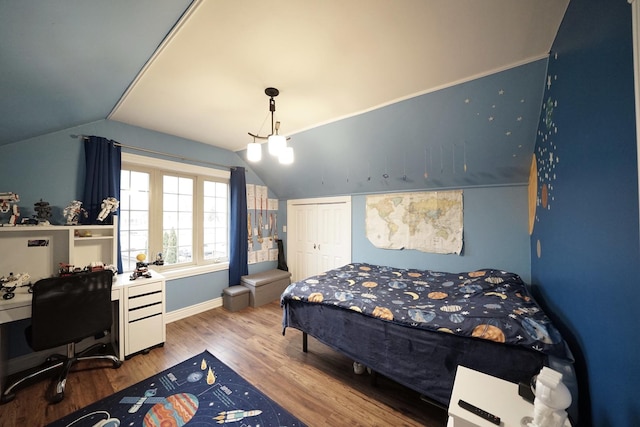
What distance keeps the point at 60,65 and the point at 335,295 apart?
2.50 meters

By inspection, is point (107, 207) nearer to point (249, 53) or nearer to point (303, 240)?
point (249, 53)

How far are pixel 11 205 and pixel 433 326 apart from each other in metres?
3.76

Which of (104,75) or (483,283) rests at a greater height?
(104,75)

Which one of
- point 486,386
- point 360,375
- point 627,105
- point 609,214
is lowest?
point 360,375

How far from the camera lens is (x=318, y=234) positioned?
4.26 meters

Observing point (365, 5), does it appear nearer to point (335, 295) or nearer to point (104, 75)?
point (104, 75)

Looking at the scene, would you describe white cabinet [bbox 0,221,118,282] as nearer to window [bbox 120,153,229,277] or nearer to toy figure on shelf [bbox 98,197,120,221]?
toy figure on shelf [bbox 98,197,120,221]

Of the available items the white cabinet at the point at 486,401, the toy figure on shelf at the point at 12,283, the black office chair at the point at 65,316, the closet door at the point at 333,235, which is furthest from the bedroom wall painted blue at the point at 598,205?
the toy figure on shelf at the point at 12,283

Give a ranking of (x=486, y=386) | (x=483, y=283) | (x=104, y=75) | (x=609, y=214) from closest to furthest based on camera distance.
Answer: (x=609, y=214) < (x=486, y=386) < (x=104, y=75) < (x=483, y=283)

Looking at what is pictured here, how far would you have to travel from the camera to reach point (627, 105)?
73cm

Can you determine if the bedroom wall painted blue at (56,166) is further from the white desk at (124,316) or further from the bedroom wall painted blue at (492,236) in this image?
the bedroom wall painted blue at (492,236)

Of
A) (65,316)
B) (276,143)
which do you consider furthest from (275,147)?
(65,316)

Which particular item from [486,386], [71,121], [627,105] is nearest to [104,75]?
[71,121]

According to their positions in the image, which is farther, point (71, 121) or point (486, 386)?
point (71, 121)
